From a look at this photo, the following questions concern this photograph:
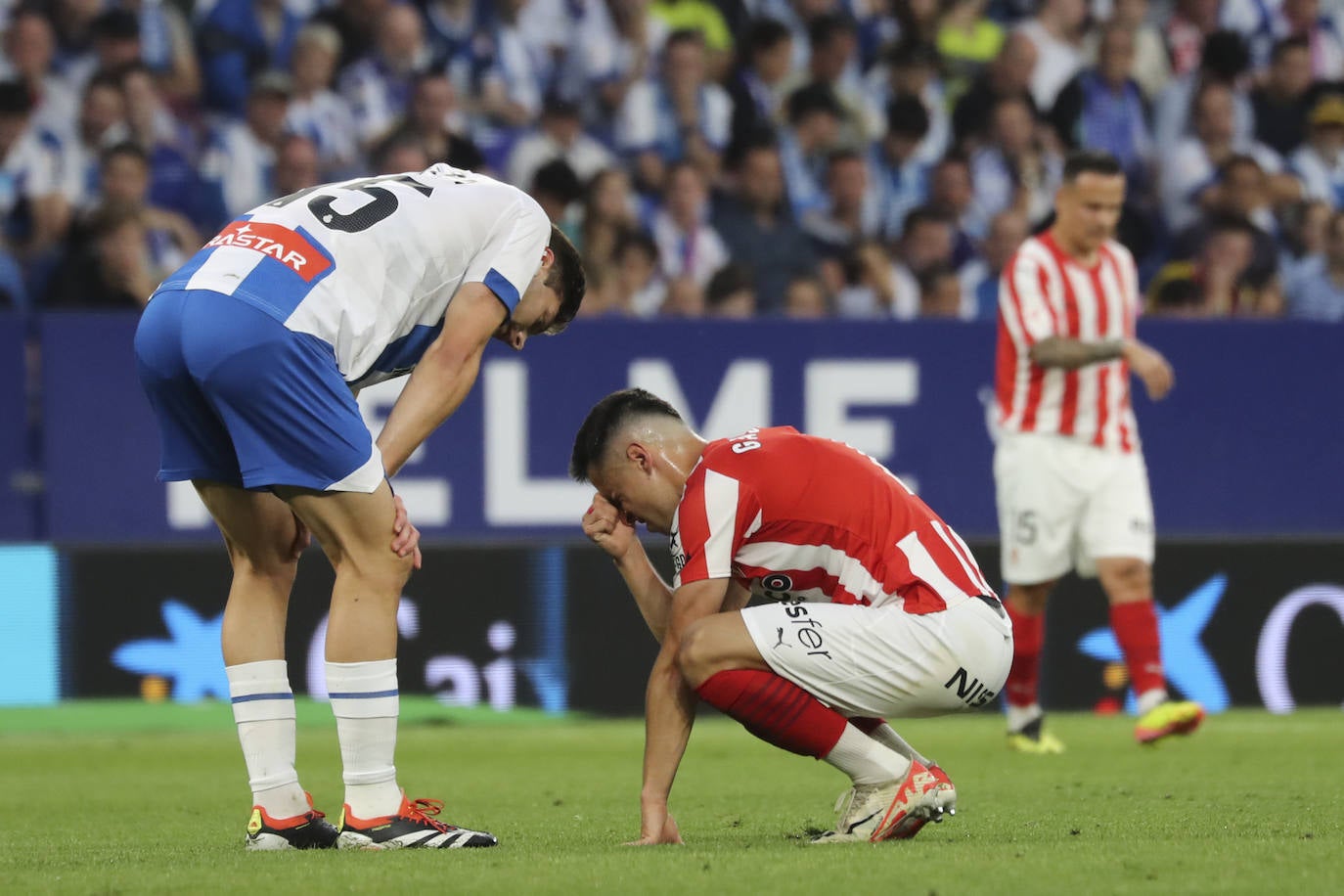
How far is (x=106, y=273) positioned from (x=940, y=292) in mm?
4439

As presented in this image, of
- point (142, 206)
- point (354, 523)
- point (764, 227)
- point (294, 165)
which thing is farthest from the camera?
point (764, 227)

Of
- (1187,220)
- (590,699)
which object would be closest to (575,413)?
(590,699)

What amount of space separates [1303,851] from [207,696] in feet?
18.1

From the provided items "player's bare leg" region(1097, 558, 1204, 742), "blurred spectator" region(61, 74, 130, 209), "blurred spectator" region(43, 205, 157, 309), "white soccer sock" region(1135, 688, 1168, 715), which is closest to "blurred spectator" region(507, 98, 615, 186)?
"blurred spectator" region(61, 74, 130, 209)

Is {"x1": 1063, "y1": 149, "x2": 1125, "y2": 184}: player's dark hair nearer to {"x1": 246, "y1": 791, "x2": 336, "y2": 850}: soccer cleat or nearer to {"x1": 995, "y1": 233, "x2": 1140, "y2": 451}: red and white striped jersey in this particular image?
{"x1": 995, "y1": 233, "x2": 1140, "y2": 451}: red and white striped jersey

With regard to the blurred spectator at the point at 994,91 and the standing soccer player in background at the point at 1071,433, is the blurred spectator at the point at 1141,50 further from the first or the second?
the standing soccer player in background at the point at 1071,433

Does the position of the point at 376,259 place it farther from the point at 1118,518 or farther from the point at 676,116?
the point at 676,116

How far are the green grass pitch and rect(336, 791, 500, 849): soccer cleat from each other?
0.12m

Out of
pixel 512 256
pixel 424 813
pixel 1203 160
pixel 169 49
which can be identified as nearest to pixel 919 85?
pixel 1203 160

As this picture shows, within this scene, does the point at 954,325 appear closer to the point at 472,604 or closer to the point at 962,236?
the point at 962,236

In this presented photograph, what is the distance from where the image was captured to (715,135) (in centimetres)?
1154

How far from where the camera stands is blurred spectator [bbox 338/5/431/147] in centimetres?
1099

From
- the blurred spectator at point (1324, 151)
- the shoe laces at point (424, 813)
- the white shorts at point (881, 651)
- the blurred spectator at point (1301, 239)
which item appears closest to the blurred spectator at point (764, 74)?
the blurred spectator at point (1301, 239)

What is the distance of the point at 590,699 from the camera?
8.83 metres
